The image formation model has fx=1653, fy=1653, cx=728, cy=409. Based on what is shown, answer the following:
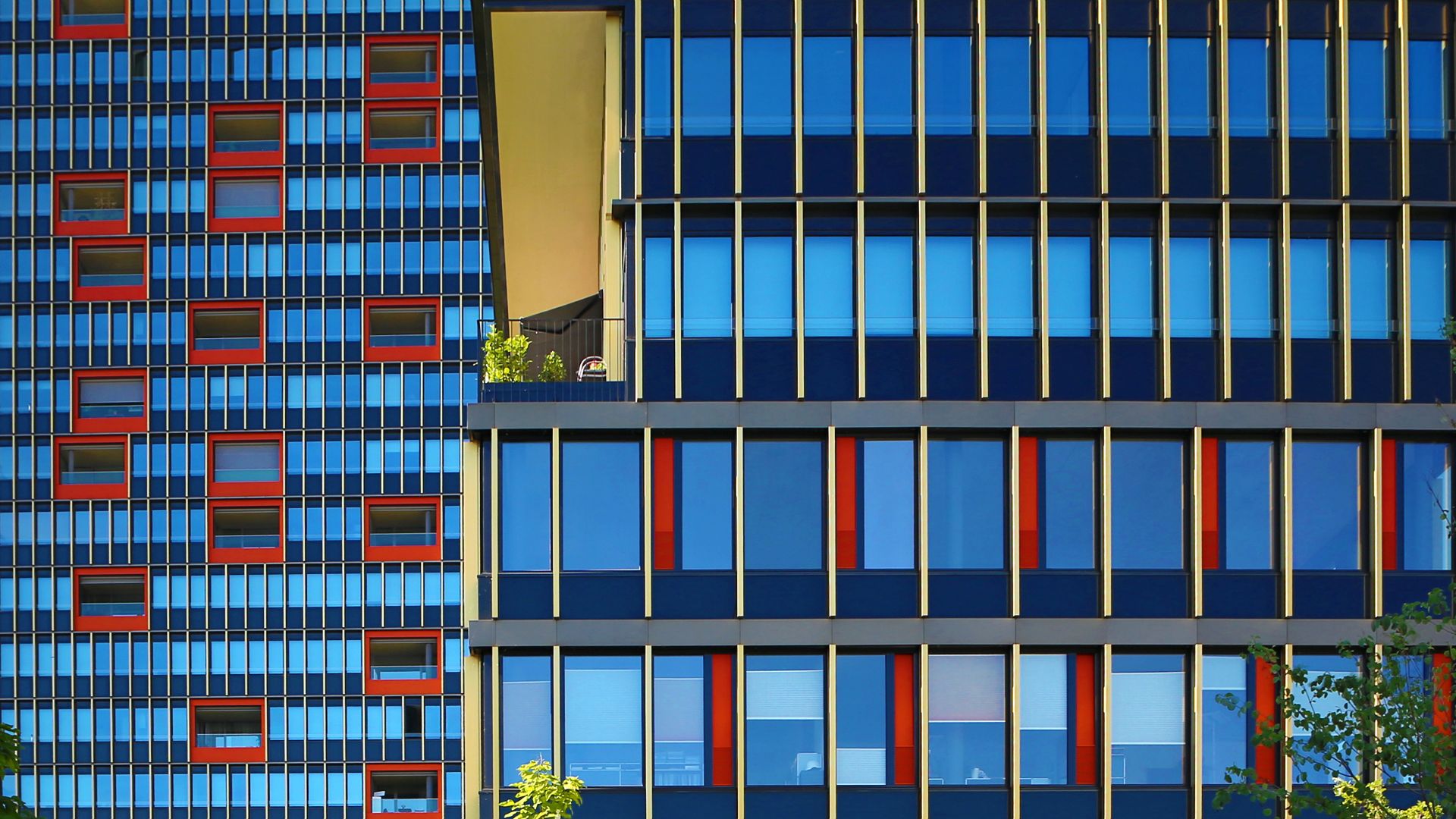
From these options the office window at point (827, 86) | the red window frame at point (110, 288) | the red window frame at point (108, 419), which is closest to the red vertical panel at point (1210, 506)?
the office window at point (827, 86)

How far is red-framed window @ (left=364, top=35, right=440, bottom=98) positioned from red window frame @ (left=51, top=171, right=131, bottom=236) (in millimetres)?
11665

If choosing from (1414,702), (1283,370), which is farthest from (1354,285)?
(1414,702)

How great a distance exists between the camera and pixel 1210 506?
23.4 metres

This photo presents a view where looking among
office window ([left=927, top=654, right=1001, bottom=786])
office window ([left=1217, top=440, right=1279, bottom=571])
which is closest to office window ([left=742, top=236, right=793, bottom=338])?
office window ([left=927, top=654, right=1001, bottom=786])

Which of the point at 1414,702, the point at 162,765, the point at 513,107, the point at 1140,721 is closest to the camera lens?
the point at 1414,702

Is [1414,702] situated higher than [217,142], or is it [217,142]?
[217,142]

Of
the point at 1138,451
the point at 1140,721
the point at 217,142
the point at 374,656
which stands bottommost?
the point at 374,656

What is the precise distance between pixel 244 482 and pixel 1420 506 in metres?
56.9

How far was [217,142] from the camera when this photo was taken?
241 feet

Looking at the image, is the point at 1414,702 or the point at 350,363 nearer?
the point at 1414,702

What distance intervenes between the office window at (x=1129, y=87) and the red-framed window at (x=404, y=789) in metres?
51.7

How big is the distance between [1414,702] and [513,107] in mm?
22049

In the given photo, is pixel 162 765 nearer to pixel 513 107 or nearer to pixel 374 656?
pixel 374 656

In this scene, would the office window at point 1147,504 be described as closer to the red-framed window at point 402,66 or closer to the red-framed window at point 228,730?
the red-framed window at point 402,66
